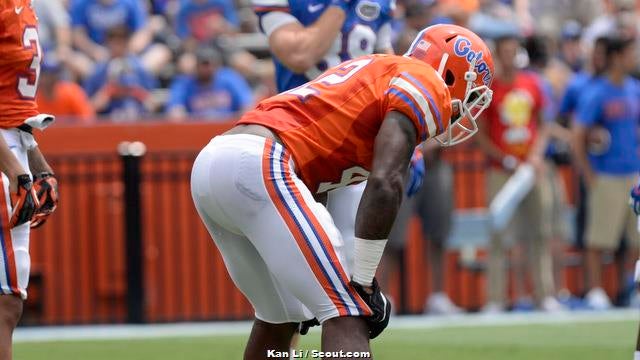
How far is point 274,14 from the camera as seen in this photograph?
7078mm

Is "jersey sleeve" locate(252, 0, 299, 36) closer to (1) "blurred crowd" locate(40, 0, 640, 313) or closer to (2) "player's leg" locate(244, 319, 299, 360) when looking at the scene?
(2) "player's leg" locate(244, 319, 299, 360)

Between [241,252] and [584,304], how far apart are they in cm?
696

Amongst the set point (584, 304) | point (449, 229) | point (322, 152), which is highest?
point (322, 152)

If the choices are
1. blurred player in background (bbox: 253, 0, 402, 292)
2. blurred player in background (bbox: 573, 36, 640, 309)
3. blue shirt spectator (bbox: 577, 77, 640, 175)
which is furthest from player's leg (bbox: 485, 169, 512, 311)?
blurred player in background (bbox: 253, 0, 402, 292)

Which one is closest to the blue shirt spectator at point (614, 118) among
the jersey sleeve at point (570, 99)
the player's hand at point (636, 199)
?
the jersey sleeve at point (570, 99)

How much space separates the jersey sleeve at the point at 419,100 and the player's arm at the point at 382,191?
0.11 feet

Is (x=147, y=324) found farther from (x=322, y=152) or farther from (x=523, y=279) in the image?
(x=322, y=152)

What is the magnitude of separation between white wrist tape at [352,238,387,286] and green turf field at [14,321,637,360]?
3.60 meters

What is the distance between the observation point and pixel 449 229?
37.9ft

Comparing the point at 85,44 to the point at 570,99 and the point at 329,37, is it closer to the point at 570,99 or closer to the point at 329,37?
the point at 570,99

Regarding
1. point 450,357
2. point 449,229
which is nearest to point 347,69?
point 450,357

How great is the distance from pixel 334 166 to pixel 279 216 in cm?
36

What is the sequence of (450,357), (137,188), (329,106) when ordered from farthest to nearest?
(137,188)
(450,357)
(329,106)

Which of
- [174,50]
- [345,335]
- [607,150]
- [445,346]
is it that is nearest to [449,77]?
[345,335]
